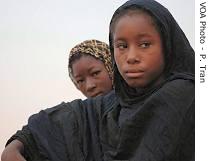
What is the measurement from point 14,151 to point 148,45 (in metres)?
0.45

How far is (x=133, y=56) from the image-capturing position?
35.1 inches

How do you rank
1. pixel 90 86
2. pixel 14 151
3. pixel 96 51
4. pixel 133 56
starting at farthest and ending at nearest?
pixel 96 51 → pixel 90 86 → pixel 14 151 → pixel 133 56

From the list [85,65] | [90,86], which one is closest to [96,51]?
[85,65]

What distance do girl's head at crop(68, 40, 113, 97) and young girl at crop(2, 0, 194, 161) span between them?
0.34 m

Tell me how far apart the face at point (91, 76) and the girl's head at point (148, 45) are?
0.47 metres

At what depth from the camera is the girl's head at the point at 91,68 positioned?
145cm

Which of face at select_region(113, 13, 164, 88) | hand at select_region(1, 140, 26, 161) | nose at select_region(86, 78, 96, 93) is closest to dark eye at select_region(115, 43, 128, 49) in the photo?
face at select_region(113, 13, 164, 88)

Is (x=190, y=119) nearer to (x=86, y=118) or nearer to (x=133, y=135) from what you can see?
(x=133, y=135)

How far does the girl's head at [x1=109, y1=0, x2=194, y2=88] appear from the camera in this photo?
903mm

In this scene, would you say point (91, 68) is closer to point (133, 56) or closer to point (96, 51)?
point (96, 51)

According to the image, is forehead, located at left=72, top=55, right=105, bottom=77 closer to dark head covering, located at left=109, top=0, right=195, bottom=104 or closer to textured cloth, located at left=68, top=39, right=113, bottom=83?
textured cloth, located at left=68, top=39, right=113, bottom=83

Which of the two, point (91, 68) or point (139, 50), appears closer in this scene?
point (139, 50)

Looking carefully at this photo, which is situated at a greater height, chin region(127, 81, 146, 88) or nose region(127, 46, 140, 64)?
nose region(127, 46, 140, 64)

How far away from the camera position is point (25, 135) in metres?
1.03
